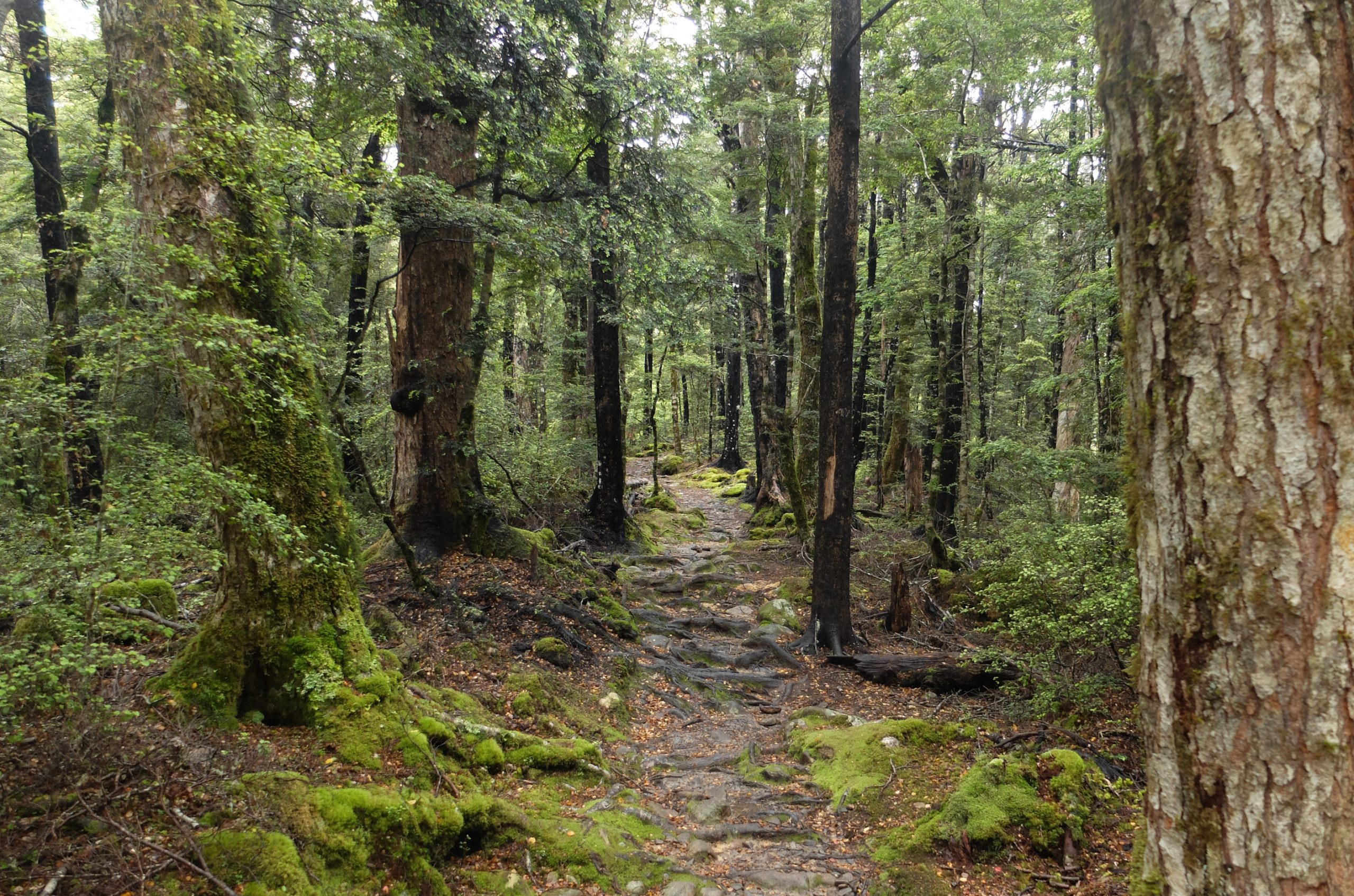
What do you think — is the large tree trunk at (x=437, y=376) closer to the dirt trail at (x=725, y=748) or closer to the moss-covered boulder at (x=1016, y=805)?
the dirt trail at (x=725, y=748)

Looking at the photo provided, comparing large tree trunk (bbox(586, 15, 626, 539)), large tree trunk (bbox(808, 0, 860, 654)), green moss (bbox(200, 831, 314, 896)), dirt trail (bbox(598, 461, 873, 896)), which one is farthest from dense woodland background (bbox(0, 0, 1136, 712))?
dirt trail (bbox(598, 461, 873, 896))

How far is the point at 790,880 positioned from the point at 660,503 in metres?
16.0

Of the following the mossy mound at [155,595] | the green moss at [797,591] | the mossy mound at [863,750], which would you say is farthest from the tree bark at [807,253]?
the mossy mound at [155,595]

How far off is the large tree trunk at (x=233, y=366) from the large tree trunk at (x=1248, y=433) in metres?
4.11

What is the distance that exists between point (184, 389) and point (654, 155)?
323 inches

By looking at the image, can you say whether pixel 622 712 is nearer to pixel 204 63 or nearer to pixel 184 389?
pixel 184 389

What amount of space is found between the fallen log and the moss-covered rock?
11.5ft

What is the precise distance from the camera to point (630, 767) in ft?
19.6

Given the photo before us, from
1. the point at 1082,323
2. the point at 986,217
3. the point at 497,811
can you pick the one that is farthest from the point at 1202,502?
the point at 986,217

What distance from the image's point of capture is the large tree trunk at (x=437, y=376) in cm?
926

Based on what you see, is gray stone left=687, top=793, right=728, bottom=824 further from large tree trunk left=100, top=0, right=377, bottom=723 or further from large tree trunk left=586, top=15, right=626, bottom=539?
large tree trunk left=586, top=15, right=626, bottom=539

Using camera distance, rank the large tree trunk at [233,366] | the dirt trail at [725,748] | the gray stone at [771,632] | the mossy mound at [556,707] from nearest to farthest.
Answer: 1. the large tree trunk at [233,366]
2. the dirt trail at [725,748]
3. the mossy mound at [556,707]
4. the gray stone at [771,632]

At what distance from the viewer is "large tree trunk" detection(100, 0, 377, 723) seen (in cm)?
409

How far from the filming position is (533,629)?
8.10 meters
